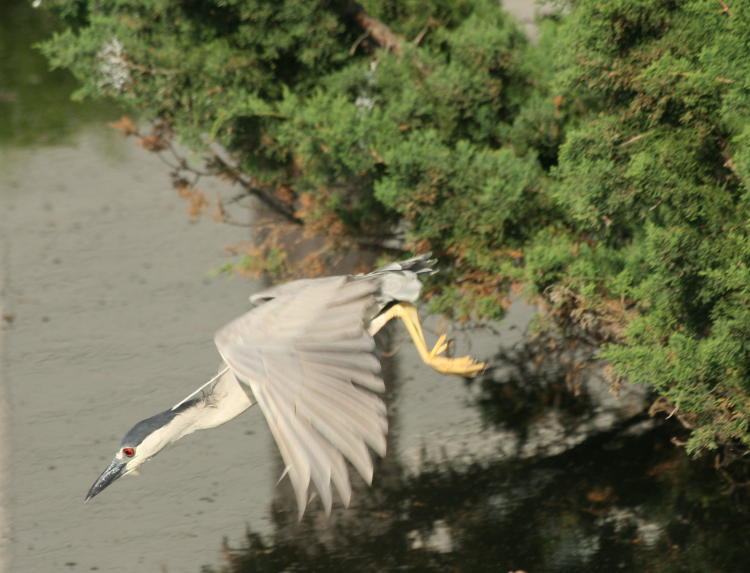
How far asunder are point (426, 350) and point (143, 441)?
1.09m

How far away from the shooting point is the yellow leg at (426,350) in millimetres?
4645

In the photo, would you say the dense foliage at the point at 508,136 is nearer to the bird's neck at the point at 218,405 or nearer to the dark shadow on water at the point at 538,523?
the dark shadow on water at the point at 538,523

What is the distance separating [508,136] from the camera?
19.4ft

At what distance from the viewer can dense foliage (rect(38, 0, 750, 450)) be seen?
4559mm

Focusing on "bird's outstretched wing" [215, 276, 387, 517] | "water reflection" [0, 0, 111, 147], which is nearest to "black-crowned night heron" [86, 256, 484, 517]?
"bird's outstretched wing" [215, 276, 387, 517]

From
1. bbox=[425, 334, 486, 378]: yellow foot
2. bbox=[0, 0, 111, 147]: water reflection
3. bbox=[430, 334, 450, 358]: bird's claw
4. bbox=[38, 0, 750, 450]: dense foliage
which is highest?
bbox=[0, 0, 111, 147]: water reflection

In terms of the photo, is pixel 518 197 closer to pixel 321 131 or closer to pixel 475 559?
pixel 321 131

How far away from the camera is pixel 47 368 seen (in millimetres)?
7398

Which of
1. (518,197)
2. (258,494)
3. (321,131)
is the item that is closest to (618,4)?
(518,197)

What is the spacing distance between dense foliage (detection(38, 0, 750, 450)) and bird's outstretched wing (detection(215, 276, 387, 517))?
1137mm

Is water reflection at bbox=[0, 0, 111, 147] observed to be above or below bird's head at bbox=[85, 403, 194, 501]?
above

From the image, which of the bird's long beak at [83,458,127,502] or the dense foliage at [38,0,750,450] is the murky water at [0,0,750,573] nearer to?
the dense foliage at [38,0,750,450]

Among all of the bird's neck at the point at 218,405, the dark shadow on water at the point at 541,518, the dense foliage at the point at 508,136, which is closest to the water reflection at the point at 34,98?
the dense foliage at the point at 508,136

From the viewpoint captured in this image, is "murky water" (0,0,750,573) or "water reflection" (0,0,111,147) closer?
"murky water" (0,0,750,573)
